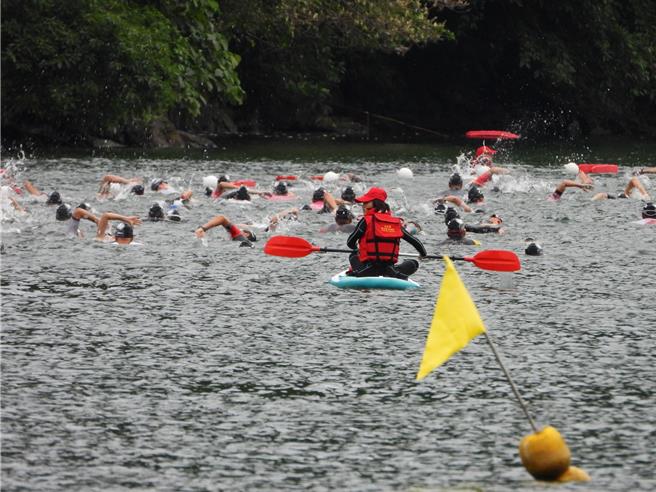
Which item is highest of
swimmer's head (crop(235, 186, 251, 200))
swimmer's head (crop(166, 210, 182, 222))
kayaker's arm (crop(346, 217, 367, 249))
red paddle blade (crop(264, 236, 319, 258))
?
kayaker's arm (crop(346, 217, 367, 249))

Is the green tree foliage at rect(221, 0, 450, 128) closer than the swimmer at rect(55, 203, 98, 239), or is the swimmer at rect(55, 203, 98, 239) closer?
the swimmer at rect(55, 203, 98, 239)

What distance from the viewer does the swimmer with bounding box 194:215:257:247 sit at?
1995 centimetres

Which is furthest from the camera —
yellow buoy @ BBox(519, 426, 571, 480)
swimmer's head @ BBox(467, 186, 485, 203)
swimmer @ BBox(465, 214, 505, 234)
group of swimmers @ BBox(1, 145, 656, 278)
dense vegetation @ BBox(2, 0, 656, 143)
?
dense vegetation @ BBox(2, 0, 656, 143)

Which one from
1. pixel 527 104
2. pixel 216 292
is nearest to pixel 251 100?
pixel 527 104

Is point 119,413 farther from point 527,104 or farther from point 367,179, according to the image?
point 527,104

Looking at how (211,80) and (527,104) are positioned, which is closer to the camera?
(211,80)

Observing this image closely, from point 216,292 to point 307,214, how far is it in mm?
8106

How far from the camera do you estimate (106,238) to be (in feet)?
66.2

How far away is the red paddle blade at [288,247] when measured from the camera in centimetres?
1712

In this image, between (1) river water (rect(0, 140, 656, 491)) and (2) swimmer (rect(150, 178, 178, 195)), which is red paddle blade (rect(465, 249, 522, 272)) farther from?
(2) swimmer (rect(150, 178, 178, 195))

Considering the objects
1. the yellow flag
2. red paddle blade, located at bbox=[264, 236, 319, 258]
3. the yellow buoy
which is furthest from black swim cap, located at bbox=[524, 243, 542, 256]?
the yellow buoy

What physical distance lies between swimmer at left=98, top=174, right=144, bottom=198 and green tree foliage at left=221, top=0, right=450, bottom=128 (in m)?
14.6

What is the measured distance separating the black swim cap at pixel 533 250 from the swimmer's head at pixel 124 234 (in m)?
5.34

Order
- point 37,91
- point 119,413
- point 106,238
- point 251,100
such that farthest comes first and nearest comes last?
point 251,100, point 37,91, point 106,238, point 119,413
